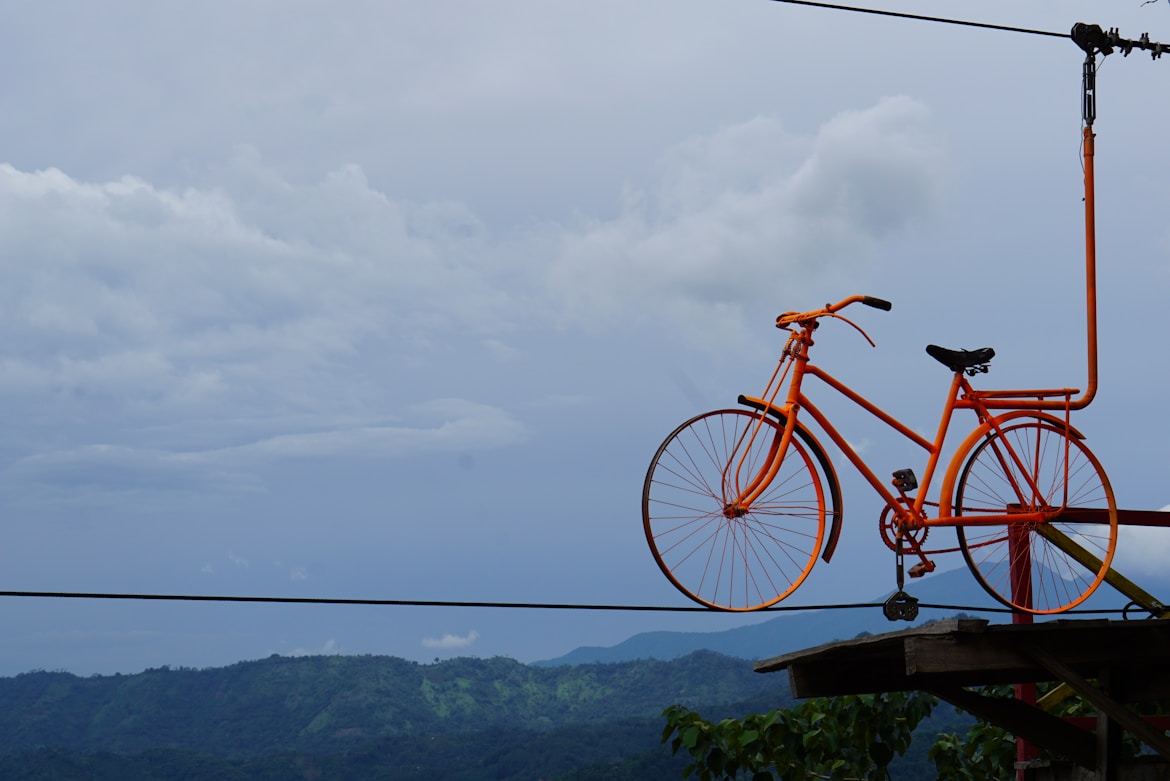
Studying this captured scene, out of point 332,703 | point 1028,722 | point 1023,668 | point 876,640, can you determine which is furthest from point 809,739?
point 332,703

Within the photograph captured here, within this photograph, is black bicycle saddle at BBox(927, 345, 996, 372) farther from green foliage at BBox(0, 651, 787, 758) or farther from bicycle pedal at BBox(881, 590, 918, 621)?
green foliage at BBox(0, 651, 787, 758)

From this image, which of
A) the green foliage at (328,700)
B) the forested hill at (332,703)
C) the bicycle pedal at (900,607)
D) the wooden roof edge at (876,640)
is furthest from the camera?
the green foliage at (328,700)

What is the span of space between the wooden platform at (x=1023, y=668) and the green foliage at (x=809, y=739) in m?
3.44

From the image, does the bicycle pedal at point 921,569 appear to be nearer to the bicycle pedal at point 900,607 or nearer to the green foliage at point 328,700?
the bicycle pedal at point 900,607

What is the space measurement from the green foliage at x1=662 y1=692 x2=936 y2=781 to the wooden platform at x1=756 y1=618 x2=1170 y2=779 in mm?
3444

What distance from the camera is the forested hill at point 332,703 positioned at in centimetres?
9475

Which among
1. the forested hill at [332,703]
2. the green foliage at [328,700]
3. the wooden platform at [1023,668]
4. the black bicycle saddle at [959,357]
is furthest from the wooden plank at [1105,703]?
the green foliage at [328,700]

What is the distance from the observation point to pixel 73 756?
316 feet

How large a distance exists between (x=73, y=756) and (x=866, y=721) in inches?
3792

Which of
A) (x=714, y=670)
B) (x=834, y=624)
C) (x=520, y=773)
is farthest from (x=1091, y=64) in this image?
(x=834, y=624)

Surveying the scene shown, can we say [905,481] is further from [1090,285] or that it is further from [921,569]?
[1090,285]

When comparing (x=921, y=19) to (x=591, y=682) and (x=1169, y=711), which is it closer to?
(x=1169, y=711)

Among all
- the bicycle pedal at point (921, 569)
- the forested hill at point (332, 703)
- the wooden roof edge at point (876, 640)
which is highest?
the bicycle pedal at point (921, 569)

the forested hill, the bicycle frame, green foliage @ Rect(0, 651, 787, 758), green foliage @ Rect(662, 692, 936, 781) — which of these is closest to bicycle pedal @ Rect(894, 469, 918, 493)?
the bicycle frame
